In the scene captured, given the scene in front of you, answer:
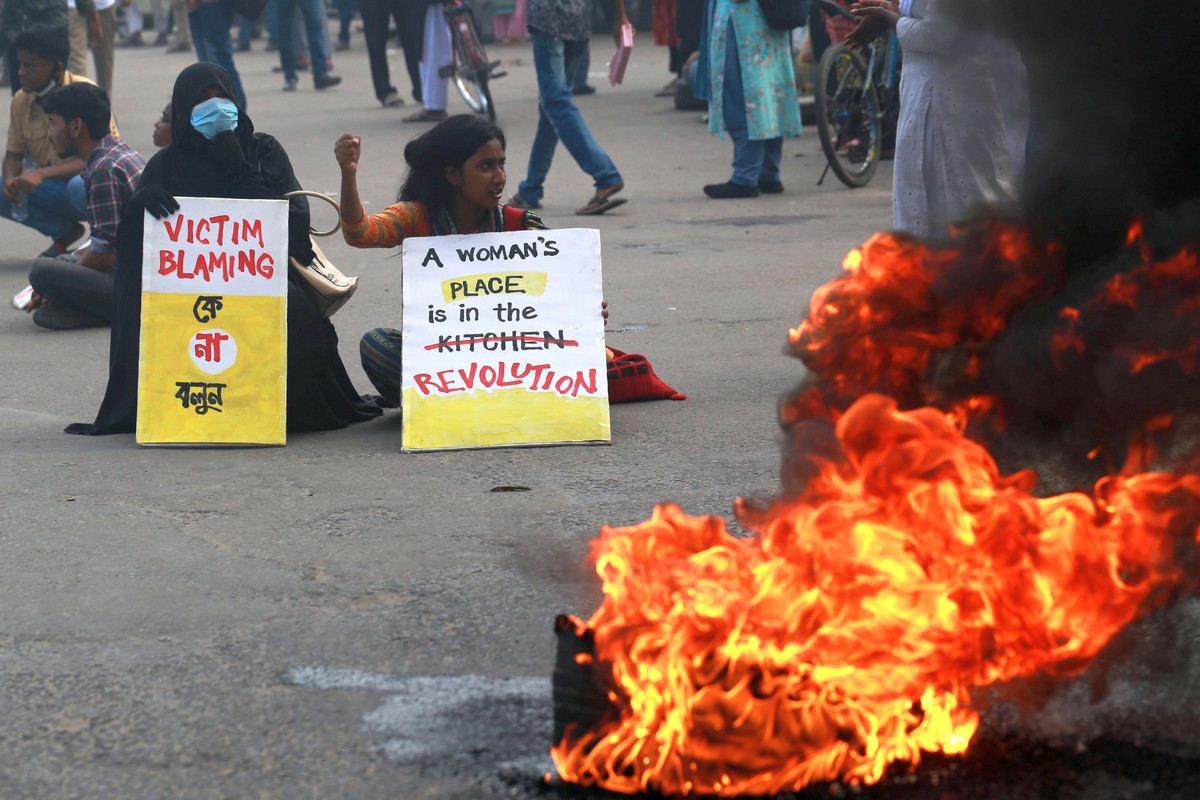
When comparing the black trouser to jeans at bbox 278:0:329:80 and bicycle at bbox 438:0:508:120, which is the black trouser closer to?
bicycle at bbox 438:0:508:120

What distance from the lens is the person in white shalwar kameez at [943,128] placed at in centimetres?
607

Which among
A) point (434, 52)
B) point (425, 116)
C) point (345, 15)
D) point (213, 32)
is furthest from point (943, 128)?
point (345, 15)

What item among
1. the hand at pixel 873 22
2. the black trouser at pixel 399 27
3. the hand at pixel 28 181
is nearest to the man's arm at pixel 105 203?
the hand at pixel 28 181

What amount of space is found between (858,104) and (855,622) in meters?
9.08

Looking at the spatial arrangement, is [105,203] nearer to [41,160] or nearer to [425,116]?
[41,160]

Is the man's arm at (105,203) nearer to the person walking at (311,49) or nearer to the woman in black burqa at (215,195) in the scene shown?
the woman in black burqa at (215,195)

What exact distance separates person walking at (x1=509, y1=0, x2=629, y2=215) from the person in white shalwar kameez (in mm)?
4270

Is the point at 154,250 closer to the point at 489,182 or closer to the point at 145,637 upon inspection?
the point at 489,182

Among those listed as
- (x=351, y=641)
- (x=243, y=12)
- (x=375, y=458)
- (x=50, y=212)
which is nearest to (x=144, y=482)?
(x=375, y=458)

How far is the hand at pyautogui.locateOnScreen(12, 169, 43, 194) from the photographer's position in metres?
8.80

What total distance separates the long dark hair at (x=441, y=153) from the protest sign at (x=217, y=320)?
48 cm

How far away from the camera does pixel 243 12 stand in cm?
1395

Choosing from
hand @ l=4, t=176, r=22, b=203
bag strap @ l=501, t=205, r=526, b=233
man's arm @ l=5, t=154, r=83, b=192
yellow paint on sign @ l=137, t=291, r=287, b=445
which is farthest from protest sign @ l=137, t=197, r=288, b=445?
hand @ l=4, t=176, r=22, b=203

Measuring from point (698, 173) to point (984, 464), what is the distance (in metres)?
9.76
